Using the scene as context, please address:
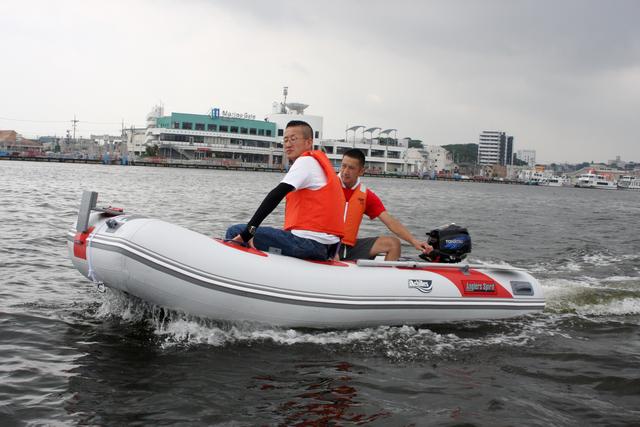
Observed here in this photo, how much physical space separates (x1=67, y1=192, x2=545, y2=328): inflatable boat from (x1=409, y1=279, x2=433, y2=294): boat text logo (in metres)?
0.01

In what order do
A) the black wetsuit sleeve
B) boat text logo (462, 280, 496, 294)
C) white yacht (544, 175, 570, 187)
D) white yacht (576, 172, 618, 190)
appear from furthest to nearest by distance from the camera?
white yacht (544, 175, 570, 187) < white yacht (576, 172, 618, 190) < boat text logo (462, 280, 496, 294) < the black wetsuit sleeve

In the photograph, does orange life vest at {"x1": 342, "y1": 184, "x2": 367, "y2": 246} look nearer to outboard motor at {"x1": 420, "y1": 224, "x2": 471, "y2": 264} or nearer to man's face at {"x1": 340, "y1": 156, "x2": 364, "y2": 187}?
man's face at {"x1": 340, "y1": 156, "x2": 364, "y2": 187}

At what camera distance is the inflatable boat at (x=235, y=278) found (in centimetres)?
566

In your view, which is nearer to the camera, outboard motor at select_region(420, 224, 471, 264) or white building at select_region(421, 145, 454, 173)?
outboard motor at select_region(420, 224, 471, 264)

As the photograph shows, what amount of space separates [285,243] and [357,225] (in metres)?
1.55

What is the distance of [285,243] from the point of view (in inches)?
246

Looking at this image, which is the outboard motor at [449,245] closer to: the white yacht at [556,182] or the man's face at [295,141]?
the man's face at [295,141]

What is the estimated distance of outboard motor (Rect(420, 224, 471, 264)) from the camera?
A: 7.59 metres

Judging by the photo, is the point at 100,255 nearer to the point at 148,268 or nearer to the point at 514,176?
the point at 148,268

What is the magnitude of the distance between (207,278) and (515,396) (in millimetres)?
3048

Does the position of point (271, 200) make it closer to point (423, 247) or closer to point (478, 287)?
point (423, 247)

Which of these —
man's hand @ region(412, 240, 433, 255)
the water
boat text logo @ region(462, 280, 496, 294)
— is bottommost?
the water

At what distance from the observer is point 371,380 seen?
5273 millimetres

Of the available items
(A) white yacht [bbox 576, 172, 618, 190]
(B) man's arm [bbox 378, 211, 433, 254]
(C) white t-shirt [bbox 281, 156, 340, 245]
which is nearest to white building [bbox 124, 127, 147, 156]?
(B) man's arm [bbox 378, 211, 433, 254]
